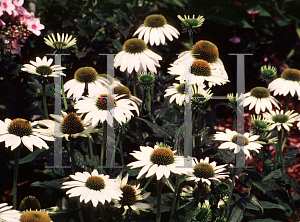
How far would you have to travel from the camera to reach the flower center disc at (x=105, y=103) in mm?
1214

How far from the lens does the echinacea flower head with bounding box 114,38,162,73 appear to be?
1502 mm

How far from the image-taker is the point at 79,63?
84.9 inches

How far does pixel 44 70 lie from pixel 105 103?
0.32 m

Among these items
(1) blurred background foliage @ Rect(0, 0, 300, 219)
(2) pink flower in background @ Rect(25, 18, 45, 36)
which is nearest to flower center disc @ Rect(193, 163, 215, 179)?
(1) blurred background foliage @ Rect(0, 0, 300, 219)

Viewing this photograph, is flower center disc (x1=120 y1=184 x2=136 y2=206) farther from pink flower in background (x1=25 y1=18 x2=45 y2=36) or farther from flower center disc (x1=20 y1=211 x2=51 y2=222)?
pink flower in background (x1=25 y1=18 x2=45 y2=36)

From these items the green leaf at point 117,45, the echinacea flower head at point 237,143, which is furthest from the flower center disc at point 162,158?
the green leaf at point 117,45

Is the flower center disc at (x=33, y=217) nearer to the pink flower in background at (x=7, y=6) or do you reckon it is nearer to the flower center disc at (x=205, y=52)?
the flower center disc at (x=205, y=52)

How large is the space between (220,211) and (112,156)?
535 millimetres

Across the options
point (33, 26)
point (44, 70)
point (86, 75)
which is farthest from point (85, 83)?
point (33, 26)

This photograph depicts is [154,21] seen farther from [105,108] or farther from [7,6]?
[7,6]

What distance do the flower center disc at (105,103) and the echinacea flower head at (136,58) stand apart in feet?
0.97

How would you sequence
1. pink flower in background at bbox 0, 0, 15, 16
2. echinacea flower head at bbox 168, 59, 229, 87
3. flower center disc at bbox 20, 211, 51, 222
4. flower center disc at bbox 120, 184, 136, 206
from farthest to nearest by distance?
1. pink flower in background at bbox 0, 0, 15, 16
2. echinacea flower head at bbox 168, 59, 229, 87
3. flower center disc at bbox 120, 184, 136, 206
4. flower center disc at bbox 20, 211, 51, 222

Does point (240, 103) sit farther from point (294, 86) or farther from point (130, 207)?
point (130, 207)

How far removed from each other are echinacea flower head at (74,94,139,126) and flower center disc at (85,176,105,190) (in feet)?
0.67
